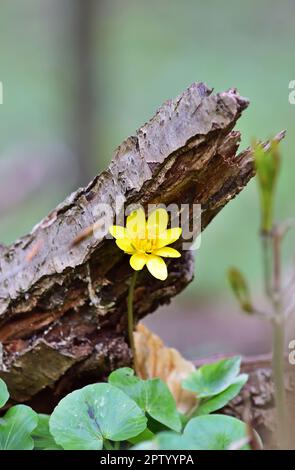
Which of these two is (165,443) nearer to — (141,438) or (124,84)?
(141,438)

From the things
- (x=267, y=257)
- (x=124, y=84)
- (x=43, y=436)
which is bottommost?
(x=43, y=436)

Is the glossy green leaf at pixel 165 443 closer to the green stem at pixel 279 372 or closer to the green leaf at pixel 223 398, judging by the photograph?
the green stem at pixel 279 372

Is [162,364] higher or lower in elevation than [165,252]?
lower

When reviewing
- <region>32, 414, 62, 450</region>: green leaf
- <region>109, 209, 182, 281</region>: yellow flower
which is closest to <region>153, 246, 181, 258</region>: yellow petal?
<region>109, 209, 182, 281</region>: yellow flower

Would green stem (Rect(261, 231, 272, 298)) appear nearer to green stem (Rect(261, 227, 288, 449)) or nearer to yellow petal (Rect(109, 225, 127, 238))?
green stem (Rect(261, 227, 288, 449))

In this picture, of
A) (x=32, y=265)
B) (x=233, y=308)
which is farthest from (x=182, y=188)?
(x=233, y=308)

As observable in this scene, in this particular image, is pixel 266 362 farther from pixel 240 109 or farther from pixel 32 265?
pixel 240 109

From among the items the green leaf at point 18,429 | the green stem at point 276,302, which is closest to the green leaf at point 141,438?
the green leaf at point 18,429

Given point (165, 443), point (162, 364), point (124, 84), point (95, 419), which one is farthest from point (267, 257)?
point (124, 84)
